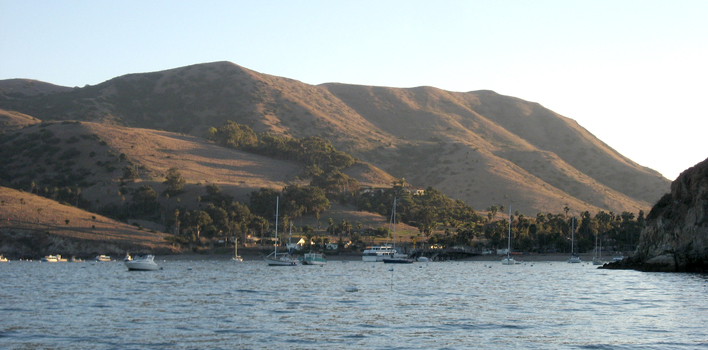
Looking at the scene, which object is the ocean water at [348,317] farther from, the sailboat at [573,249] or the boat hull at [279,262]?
the sailboat at [573,249]

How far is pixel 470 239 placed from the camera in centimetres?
16225

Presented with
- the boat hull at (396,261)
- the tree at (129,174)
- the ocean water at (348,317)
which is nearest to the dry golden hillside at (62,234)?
the tree at (129,174)

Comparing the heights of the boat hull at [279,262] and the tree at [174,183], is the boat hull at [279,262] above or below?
below

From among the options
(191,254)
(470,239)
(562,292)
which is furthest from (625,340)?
(470,239)

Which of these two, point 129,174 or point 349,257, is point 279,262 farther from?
point 129,174

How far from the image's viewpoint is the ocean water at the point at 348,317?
29172 mm

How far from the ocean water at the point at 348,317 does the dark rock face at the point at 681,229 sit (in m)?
23.5

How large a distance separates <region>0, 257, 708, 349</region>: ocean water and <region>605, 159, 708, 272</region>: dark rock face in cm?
2351

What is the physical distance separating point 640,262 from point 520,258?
56.6 metres

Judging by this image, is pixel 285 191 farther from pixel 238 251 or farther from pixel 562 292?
pixel 562 292

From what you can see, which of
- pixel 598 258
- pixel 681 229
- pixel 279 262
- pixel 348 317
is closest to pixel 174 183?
Result: pixel 279 262

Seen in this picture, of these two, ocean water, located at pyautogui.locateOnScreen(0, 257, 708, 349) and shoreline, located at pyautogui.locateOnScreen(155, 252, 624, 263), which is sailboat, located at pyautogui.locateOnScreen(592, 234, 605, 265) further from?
ocean water, located at pyautogui.locateOnScreen(0, 257, 708, 349)

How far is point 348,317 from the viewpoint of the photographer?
3744 cm

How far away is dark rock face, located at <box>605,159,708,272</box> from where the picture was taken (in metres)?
81.5
